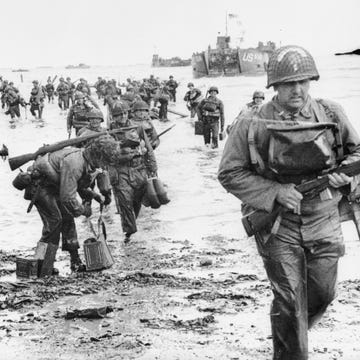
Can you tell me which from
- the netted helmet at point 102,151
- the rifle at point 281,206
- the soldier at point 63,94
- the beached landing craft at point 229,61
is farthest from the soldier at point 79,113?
the beached landing craft at point 229,61

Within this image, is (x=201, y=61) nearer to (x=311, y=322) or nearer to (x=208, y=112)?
(x=208, y=112)

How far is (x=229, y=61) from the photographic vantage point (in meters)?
59.5

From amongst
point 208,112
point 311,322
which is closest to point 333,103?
point 311,322

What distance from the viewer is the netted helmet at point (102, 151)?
6.72 m

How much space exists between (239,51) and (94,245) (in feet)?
177

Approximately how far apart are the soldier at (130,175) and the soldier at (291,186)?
4.93 m

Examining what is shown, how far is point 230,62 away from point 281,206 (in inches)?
2230

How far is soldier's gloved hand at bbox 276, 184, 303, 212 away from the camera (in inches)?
146

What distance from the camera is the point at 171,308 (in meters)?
5.79

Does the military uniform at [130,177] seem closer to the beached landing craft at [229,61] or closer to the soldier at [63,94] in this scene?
the soldier at [63,94]

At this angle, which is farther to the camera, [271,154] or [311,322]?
[311,322]

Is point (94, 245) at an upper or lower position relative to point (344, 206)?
lower

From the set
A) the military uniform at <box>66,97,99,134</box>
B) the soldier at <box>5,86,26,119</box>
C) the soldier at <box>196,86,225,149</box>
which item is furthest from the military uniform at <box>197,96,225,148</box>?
the soldier at <box>5,86,26,119</box>

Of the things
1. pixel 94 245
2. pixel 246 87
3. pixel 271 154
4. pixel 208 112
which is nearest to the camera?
pixel 271 154
